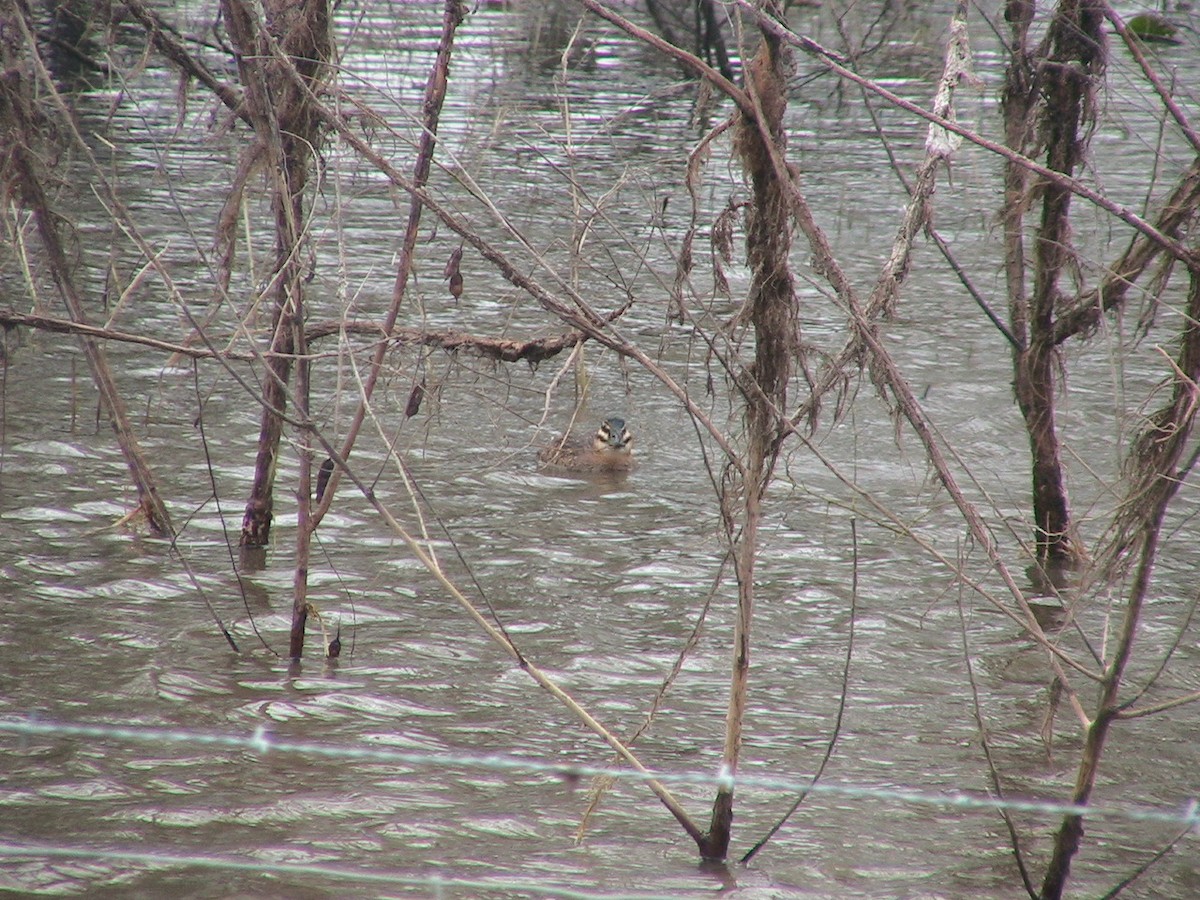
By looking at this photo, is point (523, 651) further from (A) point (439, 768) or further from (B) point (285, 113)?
(B) point (285, 113)

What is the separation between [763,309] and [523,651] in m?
2.68

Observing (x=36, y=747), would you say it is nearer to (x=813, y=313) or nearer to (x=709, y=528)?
(x=709, y=528)

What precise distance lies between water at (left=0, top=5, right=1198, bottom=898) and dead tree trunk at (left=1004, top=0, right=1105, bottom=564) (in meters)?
0.30

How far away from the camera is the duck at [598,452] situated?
939 centimetres

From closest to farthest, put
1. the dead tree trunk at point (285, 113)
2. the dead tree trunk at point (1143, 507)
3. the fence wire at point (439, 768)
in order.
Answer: the fence wire at point (439, 768), the dead tree trunk at point (1143, 507), the dead tree trunk at point (285, 113)

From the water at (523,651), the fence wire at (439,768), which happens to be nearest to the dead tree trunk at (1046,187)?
the water at (523,651)

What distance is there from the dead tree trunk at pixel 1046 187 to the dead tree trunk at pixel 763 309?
2.50 metres

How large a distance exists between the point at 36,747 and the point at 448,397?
5.46m

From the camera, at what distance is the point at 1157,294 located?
178 inches

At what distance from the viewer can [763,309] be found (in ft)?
13.7

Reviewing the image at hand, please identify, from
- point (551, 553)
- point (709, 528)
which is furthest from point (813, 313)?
point (551, 553)

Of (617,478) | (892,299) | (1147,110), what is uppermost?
(1147,110)

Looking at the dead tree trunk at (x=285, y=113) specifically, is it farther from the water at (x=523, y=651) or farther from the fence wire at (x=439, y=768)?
the fence wire at (x=439, y=768)

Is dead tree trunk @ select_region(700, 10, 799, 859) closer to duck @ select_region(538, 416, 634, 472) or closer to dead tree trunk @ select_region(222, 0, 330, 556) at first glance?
dead tree trunk @ select_region(222, 0, 330, 556)
